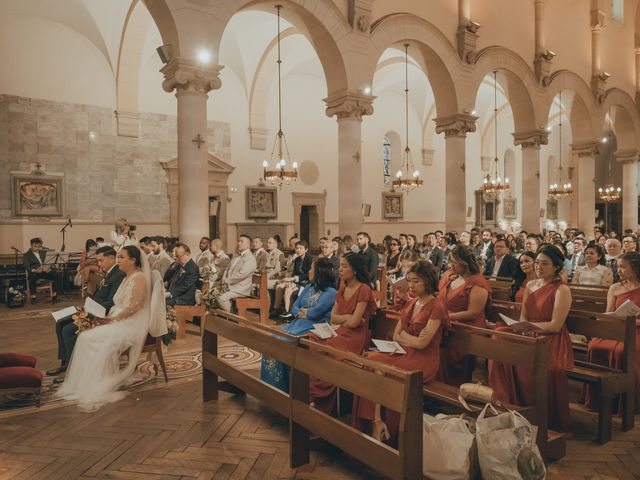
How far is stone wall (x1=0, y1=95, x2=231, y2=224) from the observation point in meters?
13.0

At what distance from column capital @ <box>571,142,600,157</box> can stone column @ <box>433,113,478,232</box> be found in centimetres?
698

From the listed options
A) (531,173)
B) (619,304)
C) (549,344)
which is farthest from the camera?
(531,173)

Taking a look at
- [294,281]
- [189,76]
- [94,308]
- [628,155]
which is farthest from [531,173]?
[94,308]

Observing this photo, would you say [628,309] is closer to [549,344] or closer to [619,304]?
[619,304]

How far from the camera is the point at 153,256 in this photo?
31.7ft

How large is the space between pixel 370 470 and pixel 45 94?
13762 millimetres

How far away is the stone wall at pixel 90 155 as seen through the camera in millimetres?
12984

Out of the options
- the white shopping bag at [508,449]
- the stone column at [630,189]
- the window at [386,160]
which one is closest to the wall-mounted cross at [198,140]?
the white shopping bag at [508,449]

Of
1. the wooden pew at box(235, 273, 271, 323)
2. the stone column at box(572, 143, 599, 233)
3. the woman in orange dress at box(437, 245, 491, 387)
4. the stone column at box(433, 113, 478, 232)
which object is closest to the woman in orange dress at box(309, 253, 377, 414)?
the woman in orange dress at box(437, 245, 491, 387)

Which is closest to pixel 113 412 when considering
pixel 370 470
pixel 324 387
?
pixel 324 387

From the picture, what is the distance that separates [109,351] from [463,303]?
334 cm

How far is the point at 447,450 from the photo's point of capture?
9.60 ft

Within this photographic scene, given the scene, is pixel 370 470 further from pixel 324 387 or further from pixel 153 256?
pixel 153 256

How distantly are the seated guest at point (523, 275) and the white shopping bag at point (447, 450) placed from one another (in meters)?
2.13
